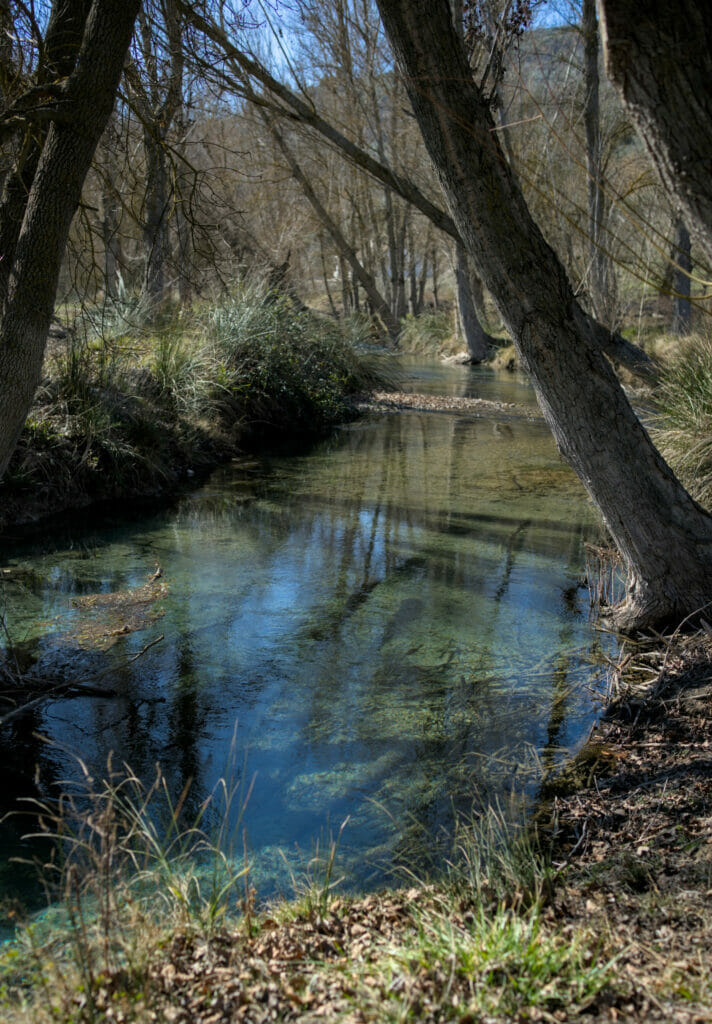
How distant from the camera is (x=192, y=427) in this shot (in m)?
11.9

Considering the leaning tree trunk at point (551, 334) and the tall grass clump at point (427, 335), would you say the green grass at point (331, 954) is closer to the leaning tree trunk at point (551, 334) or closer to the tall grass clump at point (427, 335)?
the leaning tree trunk at point (551, 334)

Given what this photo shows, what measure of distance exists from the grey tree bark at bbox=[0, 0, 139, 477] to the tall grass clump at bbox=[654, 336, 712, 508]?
17.8 ft

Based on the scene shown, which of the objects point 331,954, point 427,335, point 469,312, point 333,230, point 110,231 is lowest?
point 331,954

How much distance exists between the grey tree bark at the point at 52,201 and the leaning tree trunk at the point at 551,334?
1694mm

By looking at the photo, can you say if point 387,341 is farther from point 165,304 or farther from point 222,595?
point 222,595

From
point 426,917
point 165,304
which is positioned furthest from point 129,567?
point 165,304

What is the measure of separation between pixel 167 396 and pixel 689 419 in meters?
6.96

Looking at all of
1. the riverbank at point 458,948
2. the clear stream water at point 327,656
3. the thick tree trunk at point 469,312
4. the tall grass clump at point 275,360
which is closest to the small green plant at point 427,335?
the thick tree trunk at point 469,312

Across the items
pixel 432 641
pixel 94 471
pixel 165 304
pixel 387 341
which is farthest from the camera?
pixel 387 341

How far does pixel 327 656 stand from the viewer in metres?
5.90

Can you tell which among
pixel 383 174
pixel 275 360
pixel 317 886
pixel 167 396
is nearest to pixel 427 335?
pixel 275 360

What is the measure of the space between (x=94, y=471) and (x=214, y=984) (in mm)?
8141

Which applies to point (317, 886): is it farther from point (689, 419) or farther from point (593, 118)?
point (593, 118)

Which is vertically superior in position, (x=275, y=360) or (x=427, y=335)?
(x=427, y=335)
